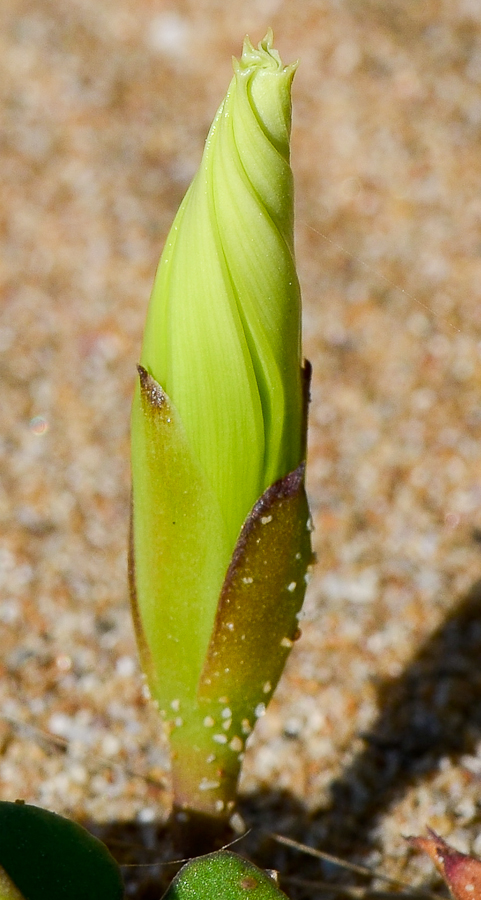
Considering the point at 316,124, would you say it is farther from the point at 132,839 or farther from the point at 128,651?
the point at 132,839

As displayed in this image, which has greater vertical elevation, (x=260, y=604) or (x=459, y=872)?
(x=260, y=604)

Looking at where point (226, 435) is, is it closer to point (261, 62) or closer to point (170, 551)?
point (170, 551)


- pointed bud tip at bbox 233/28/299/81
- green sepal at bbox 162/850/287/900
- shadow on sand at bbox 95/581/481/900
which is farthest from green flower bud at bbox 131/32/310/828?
shadow on sand at bbox 95/581/481/900

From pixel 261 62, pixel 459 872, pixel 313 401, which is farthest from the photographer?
pixel 313 401

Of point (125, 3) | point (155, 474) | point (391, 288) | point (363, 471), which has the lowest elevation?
point (155, 474)

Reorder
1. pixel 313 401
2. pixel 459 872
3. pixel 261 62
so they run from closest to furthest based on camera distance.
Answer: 1. pixel 261 62
2. pixel 459 872
3. pixel 313 401

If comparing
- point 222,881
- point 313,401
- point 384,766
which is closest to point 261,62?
point 222,881

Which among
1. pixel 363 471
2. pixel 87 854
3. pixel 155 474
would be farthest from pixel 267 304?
pixel 363 471
